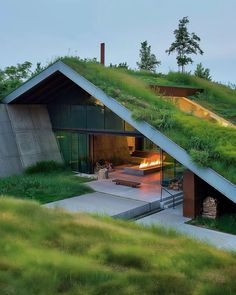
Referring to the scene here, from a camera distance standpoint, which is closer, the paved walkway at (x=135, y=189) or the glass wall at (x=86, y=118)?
the paved walkway at (x=135, y=189)

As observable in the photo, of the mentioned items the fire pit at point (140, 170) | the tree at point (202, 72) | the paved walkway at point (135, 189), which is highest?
the tree at point (202, 72)

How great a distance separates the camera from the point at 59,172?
20.2m

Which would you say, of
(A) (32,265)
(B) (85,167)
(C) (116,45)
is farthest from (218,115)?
(C) (116,45)

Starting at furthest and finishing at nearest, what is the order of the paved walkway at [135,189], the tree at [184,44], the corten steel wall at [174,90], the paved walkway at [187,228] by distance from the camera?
1. the tree at [184,44]
2. the corten steel wall at [174,90]
3. the paved walkway at [135,189]
4. the paved walkway at [187,228]

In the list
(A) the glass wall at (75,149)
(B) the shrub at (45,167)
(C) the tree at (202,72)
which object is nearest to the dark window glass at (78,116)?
(A) the glass wall at (75,149)

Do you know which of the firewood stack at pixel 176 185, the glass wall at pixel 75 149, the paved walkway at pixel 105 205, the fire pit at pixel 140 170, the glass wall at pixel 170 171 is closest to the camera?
the paved walkway at pixel 105 205

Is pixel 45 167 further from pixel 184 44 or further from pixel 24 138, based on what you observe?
pixel 184 44

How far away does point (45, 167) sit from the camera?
20172 mm

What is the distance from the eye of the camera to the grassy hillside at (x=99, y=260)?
595 centimetres

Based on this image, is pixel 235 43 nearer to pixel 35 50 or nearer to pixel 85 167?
pixel 85 167

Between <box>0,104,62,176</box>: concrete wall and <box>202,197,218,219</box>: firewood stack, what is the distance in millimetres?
10461

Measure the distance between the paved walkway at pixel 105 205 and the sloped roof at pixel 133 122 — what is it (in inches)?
99.7

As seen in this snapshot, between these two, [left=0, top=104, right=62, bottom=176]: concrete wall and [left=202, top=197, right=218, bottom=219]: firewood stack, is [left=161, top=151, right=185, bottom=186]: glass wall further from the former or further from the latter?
[left=0, top=104, right=62, bottom=176]: concrete wall

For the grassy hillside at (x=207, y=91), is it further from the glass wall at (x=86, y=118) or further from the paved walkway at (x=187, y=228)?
the paved walkway at (x=187, y=228)
